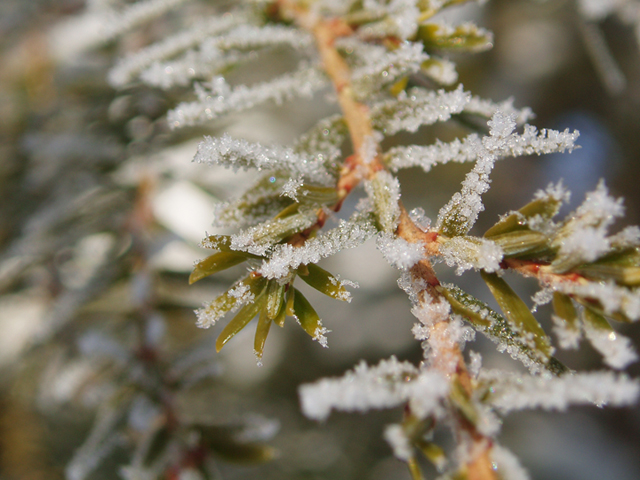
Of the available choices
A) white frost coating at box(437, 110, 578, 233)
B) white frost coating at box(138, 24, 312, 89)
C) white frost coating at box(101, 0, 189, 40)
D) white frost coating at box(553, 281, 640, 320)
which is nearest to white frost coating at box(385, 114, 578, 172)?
white frost coating at box(437, 110, 578, 233)

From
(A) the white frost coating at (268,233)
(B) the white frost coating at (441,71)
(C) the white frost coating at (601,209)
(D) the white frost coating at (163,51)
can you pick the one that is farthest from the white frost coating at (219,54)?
(C) the white frost coating at (601,209)

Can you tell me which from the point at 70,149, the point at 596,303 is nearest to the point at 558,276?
the point at 596,303

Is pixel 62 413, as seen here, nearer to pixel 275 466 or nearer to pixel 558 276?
pixel 275 466

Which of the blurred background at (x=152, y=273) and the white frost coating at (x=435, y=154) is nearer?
the white frost coating at (x=435, y=154)

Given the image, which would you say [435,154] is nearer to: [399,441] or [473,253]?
[473,253]

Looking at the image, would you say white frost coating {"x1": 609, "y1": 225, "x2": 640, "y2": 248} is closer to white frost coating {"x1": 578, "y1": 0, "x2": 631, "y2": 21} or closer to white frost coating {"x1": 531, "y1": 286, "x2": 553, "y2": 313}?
white frost coating {"x1": 531, "y1": 286, "x2": 553, "y2": 313}

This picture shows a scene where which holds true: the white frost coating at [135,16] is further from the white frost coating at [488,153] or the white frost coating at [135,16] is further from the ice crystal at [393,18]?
the white frost coating at [488,153]
